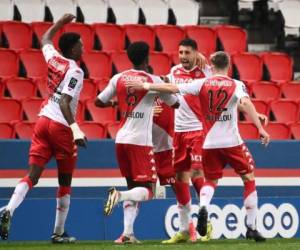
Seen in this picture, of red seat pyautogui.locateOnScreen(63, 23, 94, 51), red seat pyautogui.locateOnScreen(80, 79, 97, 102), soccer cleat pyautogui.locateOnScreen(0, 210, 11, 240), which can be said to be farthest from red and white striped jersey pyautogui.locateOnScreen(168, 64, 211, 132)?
red seat pyautogui.locateOnScreen(63, 23, 94, 51)

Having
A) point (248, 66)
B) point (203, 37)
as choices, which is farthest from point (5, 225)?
point (203, 37)

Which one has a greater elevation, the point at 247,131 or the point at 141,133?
the point at 247,131

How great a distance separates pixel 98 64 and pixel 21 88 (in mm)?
1342

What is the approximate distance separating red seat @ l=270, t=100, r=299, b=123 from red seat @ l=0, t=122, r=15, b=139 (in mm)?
3975

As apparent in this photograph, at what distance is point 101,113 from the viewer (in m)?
15.3

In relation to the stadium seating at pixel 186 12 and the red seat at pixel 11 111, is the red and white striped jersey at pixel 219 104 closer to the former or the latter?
the red seat at pixel 11 111

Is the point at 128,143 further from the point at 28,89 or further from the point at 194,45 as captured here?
the point at 28,89

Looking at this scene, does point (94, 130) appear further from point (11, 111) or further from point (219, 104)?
point (219, 104)

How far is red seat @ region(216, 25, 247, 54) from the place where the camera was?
56.5 ft

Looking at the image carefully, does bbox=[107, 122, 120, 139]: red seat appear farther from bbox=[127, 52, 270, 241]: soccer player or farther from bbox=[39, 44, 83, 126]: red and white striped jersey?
bbox=[127, 52, 270, 241]: soccer player

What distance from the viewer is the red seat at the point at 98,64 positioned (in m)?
16.0

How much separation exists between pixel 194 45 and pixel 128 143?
160 cm

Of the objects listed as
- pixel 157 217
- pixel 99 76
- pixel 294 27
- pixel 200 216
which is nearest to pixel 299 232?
pixel 157 217

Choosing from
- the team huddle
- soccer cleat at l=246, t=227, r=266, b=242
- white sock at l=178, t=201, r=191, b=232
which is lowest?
soccer cleat at l=246, t=227, r=266, b=242
